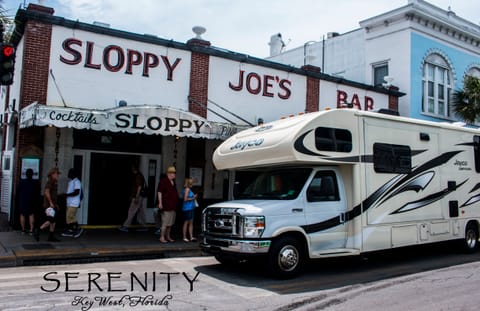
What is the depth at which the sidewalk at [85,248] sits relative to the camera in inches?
363

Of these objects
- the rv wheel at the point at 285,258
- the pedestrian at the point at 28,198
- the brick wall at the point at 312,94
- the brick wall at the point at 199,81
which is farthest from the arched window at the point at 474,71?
the pedestrian at the point at 28,198

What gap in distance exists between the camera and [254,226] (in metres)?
7.77

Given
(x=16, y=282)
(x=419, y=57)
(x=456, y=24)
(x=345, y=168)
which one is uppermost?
(x=456, y=24)

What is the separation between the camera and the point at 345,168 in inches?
352

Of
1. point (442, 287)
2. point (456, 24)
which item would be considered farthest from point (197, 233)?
point (456, 24)

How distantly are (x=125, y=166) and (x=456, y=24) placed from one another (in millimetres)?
17781

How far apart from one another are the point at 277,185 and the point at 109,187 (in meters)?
7.08

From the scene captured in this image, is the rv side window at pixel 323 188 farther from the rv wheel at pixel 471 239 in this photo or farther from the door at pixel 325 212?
the rv wheel at pixel 471 239

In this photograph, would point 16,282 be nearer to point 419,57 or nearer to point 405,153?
point 405,153

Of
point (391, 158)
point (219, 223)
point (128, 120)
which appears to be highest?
point (128, 120)

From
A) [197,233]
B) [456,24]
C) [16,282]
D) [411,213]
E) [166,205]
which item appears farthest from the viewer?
[456,24]

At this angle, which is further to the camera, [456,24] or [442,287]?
[456,24]

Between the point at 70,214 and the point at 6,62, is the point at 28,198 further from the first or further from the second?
the point at 6,62

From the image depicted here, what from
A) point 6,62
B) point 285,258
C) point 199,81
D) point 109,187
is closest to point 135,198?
point 109,187
